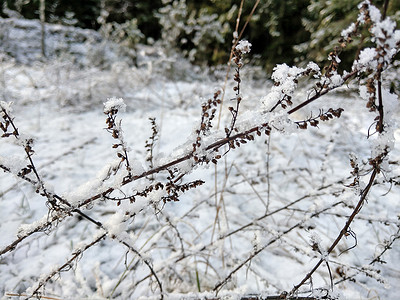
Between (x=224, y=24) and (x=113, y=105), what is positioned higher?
(x=224, y=24)

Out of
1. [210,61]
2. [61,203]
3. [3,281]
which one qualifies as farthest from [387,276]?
[210,61]

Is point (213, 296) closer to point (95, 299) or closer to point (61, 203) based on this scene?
point (95, 299)

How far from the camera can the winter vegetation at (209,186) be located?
1.98 ft

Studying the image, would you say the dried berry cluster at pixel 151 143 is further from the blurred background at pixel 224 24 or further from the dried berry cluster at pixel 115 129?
the blurred background at pixel 224 24

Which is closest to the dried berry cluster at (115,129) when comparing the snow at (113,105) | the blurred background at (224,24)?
the snow at (113,105)

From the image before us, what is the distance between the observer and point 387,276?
1.39 meters

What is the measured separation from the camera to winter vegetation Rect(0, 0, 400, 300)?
0.60m

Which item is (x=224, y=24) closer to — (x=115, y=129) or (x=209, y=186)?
(x=209, y=186)

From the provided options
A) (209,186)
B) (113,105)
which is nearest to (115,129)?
(113,105)

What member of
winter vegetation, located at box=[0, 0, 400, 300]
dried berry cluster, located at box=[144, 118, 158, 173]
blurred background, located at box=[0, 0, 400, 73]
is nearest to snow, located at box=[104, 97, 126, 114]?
winter vegetation, located at box=[0, 0, 400, 300]

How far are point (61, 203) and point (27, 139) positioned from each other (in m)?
0.19

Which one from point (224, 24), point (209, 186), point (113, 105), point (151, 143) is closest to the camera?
point (113, 105)

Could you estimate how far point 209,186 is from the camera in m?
2.13

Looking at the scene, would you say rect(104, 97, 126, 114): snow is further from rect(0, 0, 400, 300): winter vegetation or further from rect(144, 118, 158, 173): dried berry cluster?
rect(144, 118, 158, 173): dried berry cluster
